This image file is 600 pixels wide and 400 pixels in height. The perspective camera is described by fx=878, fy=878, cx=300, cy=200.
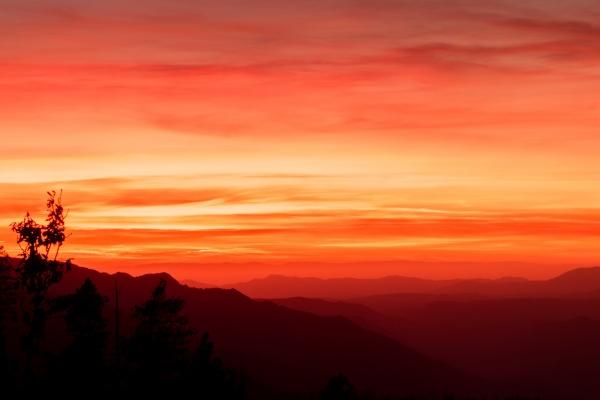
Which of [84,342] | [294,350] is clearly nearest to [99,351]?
[84,342]

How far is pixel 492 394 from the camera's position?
172 meters

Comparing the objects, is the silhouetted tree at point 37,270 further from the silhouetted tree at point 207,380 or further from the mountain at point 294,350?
the mountain at point 294,350

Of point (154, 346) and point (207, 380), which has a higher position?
point (154, 346)

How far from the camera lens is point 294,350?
176 meters

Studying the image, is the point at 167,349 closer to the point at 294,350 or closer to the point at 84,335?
the point at 84,335

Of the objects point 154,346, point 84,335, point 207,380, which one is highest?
point 84,335

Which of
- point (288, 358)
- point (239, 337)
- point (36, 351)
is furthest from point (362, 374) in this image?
point (36, 351)

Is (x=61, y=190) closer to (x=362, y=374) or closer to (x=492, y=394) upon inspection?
(x=362, y=374)

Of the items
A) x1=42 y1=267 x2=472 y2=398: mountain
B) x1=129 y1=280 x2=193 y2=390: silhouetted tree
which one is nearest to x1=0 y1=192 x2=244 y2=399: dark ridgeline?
x1=129 y1=280 x2=193 y2=390: silhouetted tree

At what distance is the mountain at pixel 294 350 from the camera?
155 metres

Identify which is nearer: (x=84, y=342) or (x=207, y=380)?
(x=207, y=380)

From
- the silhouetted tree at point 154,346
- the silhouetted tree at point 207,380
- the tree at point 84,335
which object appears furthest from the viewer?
the tree at point 84,335

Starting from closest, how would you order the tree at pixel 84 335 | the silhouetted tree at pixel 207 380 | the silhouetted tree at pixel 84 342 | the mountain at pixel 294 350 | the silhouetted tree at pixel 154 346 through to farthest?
the silhouetted tree at pixel 154 346
the silhouetted tree at pixel 207 380
the silhouetted tree at pixel 84 342
the tree at pixel 84 335
the mountain at pixel 294 350

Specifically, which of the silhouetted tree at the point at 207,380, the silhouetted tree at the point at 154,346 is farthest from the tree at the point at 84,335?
the silhouetted tree at the point at 207,380
